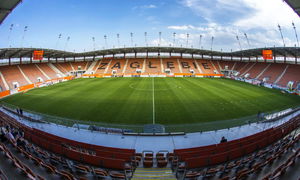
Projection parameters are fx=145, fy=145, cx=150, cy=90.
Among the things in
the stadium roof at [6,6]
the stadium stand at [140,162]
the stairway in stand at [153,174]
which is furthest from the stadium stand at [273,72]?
the stadium roof at [6,6]

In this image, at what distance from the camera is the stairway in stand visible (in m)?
5.99

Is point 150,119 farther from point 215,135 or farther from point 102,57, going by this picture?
point 102,57

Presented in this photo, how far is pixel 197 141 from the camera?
10.3 metres

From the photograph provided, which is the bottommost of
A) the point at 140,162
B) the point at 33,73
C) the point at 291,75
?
the point at 140,162

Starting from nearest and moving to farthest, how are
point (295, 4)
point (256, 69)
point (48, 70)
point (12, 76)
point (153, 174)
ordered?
point (153, 174)
point (295, 4)
point (12, 76)
point (256, 69)
point (48, 70)

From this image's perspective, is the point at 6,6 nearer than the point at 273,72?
Yes

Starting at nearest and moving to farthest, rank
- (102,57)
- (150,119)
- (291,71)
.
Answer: (150,119)
(291,71)
(102,57)

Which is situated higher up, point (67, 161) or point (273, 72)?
point (273, 72)

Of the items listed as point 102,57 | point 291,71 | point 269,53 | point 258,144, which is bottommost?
point 258,144

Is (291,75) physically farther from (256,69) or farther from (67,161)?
(67,161)

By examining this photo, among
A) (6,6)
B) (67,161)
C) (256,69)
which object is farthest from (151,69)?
(67,161)

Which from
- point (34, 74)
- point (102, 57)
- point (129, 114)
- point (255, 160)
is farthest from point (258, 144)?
point (102, 57)

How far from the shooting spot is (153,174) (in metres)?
6.31

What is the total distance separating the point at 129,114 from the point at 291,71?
4467 centimetres
